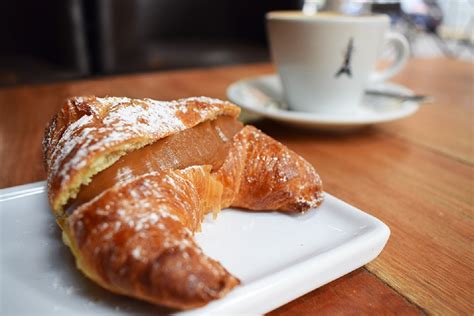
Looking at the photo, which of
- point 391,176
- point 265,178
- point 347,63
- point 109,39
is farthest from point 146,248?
point 109,39

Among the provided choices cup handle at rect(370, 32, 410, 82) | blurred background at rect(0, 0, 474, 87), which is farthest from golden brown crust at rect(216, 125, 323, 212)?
blurred background at rect(0, 0, 474, 87)

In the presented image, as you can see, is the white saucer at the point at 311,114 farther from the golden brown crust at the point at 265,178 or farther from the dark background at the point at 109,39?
the dark background at the point at 109,39

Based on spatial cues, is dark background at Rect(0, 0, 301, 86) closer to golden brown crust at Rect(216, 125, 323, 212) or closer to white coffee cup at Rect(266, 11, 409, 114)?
white coffee cup at Rect(266, 11, 409, 114)

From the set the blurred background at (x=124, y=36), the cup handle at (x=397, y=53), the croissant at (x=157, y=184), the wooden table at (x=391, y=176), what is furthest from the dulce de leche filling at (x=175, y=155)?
the blurred background at (x=124, y=36)

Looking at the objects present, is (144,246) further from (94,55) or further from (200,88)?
(94,55)

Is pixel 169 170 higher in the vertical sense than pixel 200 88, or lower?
higher

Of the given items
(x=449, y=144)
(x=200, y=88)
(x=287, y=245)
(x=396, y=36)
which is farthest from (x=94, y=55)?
(x=287, y=245)
